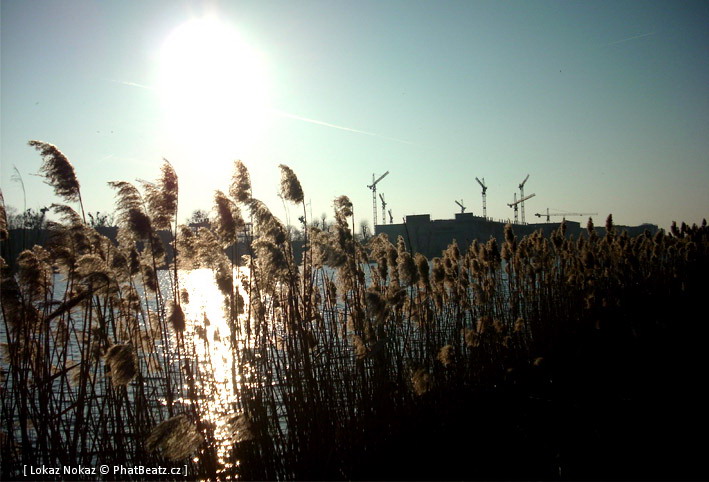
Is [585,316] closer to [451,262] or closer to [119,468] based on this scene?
[451,262]

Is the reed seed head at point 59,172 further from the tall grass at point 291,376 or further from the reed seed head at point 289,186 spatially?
the reed seed head at point 289,186

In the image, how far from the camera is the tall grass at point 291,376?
11.1ft

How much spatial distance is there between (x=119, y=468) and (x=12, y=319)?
1268mm

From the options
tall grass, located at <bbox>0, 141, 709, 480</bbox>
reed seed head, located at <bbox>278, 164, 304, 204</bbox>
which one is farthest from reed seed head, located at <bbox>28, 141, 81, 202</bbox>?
reed seed head, located at <bbox>278, 164, 304, 204</bbox>

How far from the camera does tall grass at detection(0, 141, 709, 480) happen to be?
340 centimetres

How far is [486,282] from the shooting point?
298 inches

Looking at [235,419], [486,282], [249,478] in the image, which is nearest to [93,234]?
[235,419]

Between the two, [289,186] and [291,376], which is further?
[289,186]

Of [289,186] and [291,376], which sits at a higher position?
[289,186]

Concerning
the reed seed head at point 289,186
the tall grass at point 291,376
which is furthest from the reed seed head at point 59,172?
the reed seed head at point 289,186

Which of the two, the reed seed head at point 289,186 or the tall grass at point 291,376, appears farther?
the reed seed head at point 289,186

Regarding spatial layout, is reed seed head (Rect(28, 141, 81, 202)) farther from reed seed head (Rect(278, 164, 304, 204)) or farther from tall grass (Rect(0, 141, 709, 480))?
reed seed head (Rect(278, 164, 304, 204))

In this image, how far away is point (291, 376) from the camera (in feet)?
13.5

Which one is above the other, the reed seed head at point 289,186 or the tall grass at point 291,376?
the reed seed head at point 289,186
